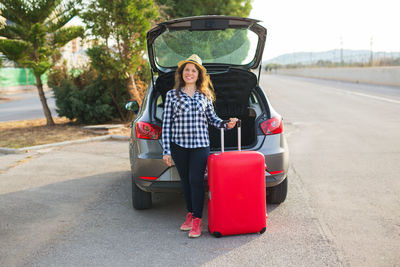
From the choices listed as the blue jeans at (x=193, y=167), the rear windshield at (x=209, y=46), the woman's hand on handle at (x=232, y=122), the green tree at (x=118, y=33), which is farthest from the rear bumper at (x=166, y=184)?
the green tree at (x=118, y=33)

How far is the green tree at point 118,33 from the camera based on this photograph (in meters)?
11.7

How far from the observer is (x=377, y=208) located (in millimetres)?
4891

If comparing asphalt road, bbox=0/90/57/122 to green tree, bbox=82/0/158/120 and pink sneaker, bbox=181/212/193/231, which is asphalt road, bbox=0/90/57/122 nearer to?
green tree, bbox=82/0/158/120

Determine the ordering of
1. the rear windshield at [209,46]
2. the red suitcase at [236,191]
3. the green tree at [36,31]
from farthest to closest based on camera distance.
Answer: the green tree at [36,31] → the rear windshield at [209,46] → the red suitcase at [236,191]

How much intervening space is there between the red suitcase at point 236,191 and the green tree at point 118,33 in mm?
8474

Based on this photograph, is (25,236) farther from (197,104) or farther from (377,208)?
(377,208)

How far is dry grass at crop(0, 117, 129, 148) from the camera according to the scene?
10156 mm

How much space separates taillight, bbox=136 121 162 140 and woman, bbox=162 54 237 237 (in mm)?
424

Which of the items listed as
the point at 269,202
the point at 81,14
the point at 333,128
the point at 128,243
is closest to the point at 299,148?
the point at 333,128

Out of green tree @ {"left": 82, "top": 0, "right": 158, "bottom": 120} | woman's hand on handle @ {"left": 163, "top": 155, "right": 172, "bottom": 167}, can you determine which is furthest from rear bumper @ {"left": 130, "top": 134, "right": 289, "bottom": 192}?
green tree @ {"left": 82, "top": 0, "right": 158, "bottom": 120}

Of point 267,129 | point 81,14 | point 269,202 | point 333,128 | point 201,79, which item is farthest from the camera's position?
point 81,14

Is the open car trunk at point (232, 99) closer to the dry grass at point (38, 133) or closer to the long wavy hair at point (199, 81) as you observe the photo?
the long wavy hair at point (199, 81)

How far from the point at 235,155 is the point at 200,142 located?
1.24 ft

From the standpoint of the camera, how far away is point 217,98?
5652 millimetres
